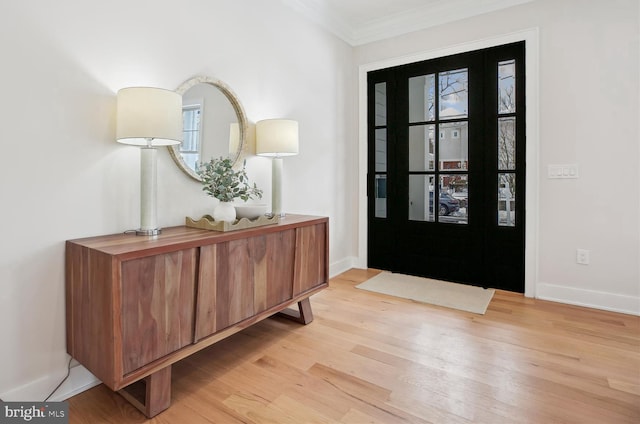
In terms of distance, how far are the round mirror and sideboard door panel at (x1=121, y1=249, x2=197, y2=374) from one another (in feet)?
2.43

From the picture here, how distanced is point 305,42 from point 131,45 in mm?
1615

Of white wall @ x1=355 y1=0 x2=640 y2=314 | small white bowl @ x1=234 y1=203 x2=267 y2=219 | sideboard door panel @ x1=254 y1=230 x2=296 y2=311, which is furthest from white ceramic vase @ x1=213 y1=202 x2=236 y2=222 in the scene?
white wall @ x1=355 y1=0 x2=640 y2=314

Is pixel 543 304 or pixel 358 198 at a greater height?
pixel 358 198

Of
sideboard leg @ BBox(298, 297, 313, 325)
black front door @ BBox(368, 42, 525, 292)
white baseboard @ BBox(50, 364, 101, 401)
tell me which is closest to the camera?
white baseboard @ BBox(50, 364, 101, 401)

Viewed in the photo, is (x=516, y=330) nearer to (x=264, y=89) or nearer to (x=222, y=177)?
(x=222, y=177)

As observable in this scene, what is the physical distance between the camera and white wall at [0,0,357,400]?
137 cm

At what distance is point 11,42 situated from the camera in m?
1.35

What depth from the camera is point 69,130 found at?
5.01 ft

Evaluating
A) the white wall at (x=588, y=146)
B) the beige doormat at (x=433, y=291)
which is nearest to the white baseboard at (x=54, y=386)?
the beige doormat at (x=433, y=291)

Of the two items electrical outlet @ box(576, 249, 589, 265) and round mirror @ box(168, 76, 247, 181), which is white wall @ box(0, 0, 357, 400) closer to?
round mirror @ box(168, 76, 247, 181)

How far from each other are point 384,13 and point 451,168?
5.23 ft

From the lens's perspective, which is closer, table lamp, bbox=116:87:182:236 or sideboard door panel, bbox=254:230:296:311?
table lamp, bbox=116:87:182:236

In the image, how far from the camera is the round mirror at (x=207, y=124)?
2.00 meters

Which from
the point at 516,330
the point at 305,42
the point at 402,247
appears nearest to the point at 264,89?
the point at 305,42
